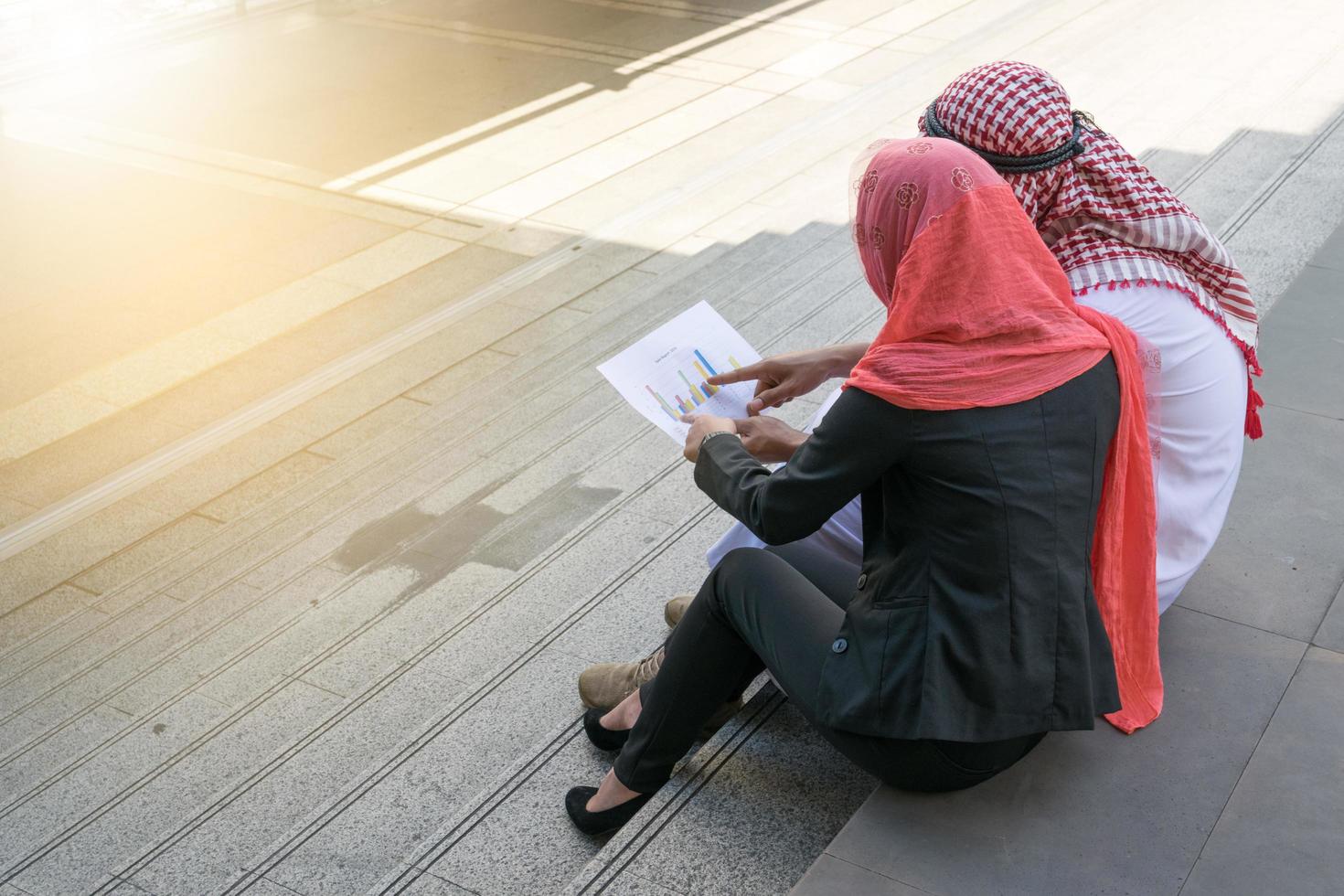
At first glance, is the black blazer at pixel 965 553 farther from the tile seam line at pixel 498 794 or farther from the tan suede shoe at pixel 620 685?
the tile seam line at pixel 498 794

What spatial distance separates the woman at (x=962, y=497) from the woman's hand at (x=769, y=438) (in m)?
0.24

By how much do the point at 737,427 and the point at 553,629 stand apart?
1.20 metres

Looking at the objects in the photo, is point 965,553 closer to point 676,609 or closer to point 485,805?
point 676,609

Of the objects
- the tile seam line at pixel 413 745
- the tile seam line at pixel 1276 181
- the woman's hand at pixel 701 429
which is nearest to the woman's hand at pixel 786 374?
the woman's hand at pixel 701 429

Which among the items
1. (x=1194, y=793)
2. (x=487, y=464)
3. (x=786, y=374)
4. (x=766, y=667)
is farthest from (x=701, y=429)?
(x=487, y=464)

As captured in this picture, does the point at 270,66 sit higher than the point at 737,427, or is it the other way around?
the point at 737,427

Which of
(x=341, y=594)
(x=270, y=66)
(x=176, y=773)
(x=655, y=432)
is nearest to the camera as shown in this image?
(x=176, y=773)

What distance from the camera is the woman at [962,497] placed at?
1843 mm

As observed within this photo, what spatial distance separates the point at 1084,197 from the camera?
7.69 feet

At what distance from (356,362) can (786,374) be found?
137 inches

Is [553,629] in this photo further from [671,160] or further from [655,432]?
[671,160]

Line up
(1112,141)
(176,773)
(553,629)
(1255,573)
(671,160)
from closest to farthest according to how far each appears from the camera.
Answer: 1. (1112,141)
2. (1255,573)
3. (176,773)
4. (553,629)
5. (671,160)

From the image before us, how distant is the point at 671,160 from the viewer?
7762 millimetres

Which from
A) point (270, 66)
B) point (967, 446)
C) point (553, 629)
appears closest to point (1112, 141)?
point (967, 446)
